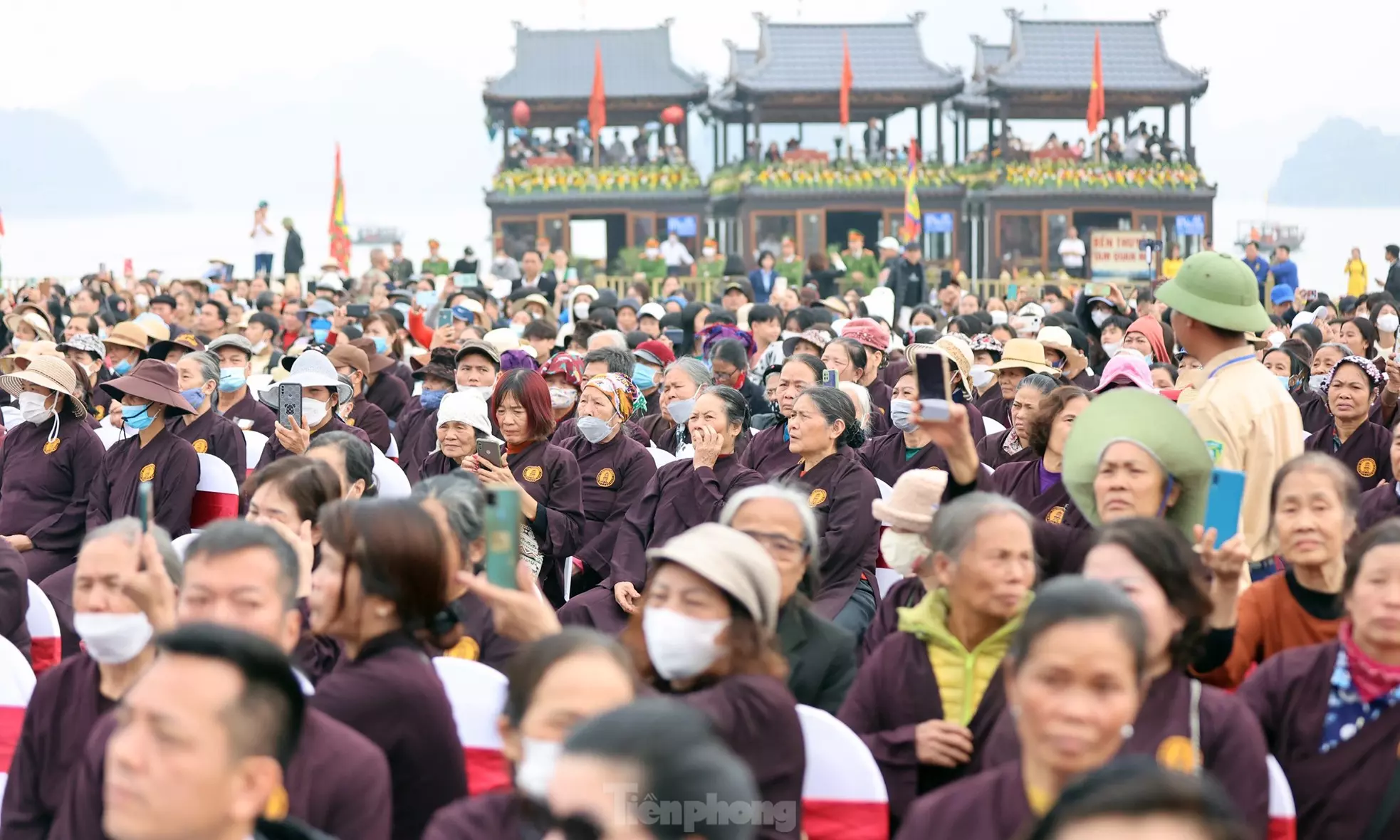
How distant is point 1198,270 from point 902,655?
189 cm

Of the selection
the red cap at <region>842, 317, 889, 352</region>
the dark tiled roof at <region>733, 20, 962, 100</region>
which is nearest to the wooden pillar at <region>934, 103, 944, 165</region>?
the dark tiled roof at <region>733, 20, 962, 100</region>

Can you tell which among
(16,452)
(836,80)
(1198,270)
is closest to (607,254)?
(836,80)

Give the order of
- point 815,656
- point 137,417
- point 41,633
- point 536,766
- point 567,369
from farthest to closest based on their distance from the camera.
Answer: point 567,369 → point 137,417 → point 41,633 → point 815,656 → point 536,766

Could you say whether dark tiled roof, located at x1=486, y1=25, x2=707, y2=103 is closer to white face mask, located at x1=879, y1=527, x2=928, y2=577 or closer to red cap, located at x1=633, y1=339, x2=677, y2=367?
red cap, located at x1=633, y1=339, x2=677, y2=367

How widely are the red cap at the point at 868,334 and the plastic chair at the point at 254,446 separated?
3508 mm

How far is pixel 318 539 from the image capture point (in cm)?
500

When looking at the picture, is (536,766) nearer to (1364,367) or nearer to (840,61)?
(1364,367)

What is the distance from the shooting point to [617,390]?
7746mm

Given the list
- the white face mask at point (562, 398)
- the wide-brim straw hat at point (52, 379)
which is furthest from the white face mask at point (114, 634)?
the white face mask at point (562, 398)

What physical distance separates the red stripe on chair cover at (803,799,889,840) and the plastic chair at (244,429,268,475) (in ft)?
15.9

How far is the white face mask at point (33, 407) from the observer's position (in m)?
7.78

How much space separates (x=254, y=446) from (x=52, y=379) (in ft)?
3.15

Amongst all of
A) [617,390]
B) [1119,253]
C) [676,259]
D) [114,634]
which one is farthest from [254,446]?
[1119,253]

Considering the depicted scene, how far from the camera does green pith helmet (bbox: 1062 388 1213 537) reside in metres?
4.34
